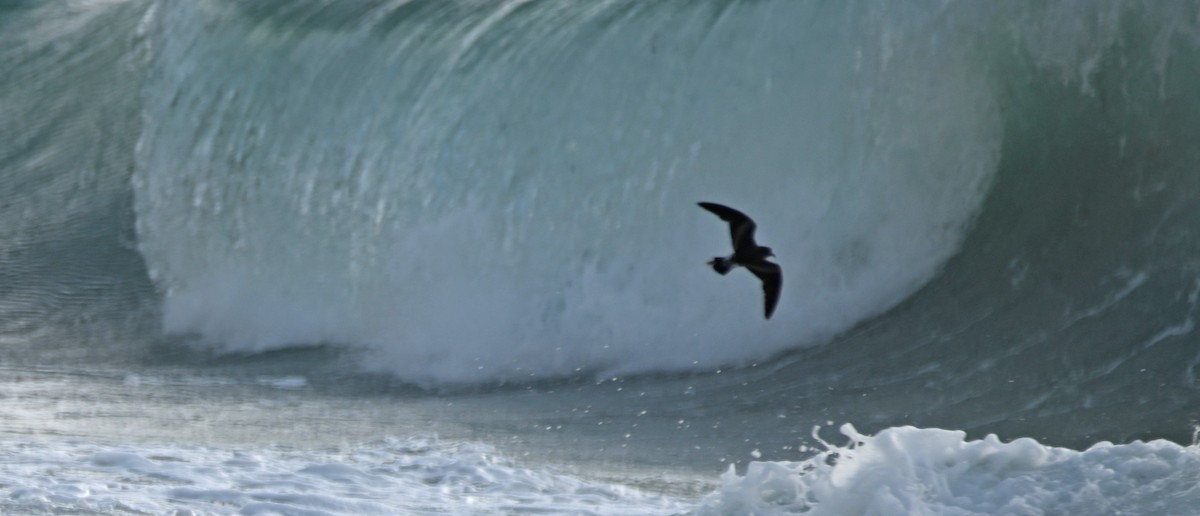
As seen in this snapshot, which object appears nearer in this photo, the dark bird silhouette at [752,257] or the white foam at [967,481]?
the white foam at [967,481]

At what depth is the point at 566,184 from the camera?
377 inches

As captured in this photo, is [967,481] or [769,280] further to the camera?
[769,280]

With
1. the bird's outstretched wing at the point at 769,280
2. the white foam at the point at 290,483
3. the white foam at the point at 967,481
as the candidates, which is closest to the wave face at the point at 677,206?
the bird's outstretched wing at the point at 769,280

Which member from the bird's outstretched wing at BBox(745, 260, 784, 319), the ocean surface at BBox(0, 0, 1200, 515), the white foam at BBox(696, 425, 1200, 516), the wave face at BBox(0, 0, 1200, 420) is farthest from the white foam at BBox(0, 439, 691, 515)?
the wave face at BBox(0, 0, 1200, 420)

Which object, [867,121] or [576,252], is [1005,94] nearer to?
[867,121]

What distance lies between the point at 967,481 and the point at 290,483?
2369 mm

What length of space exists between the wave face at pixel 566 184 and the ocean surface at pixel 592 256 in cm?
2

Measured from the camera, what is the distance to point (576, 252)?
9320mm

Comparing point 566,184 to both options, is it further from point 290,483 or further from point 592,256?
point 290,483

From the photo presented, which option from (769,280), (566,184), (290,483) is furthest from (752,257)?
(566,184)

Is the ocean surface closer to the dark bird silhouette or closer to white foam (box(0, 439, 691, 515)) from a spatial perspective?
white foam (box(0, 439, 691, 515))

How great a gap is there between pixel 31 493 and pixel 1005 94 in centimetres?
541

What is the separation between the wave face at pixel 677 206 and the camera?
8195 mm

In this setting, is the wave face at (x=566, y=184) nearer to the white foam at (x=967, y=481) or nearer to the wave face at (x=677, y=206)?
the wave face at (x=677, y=206)
